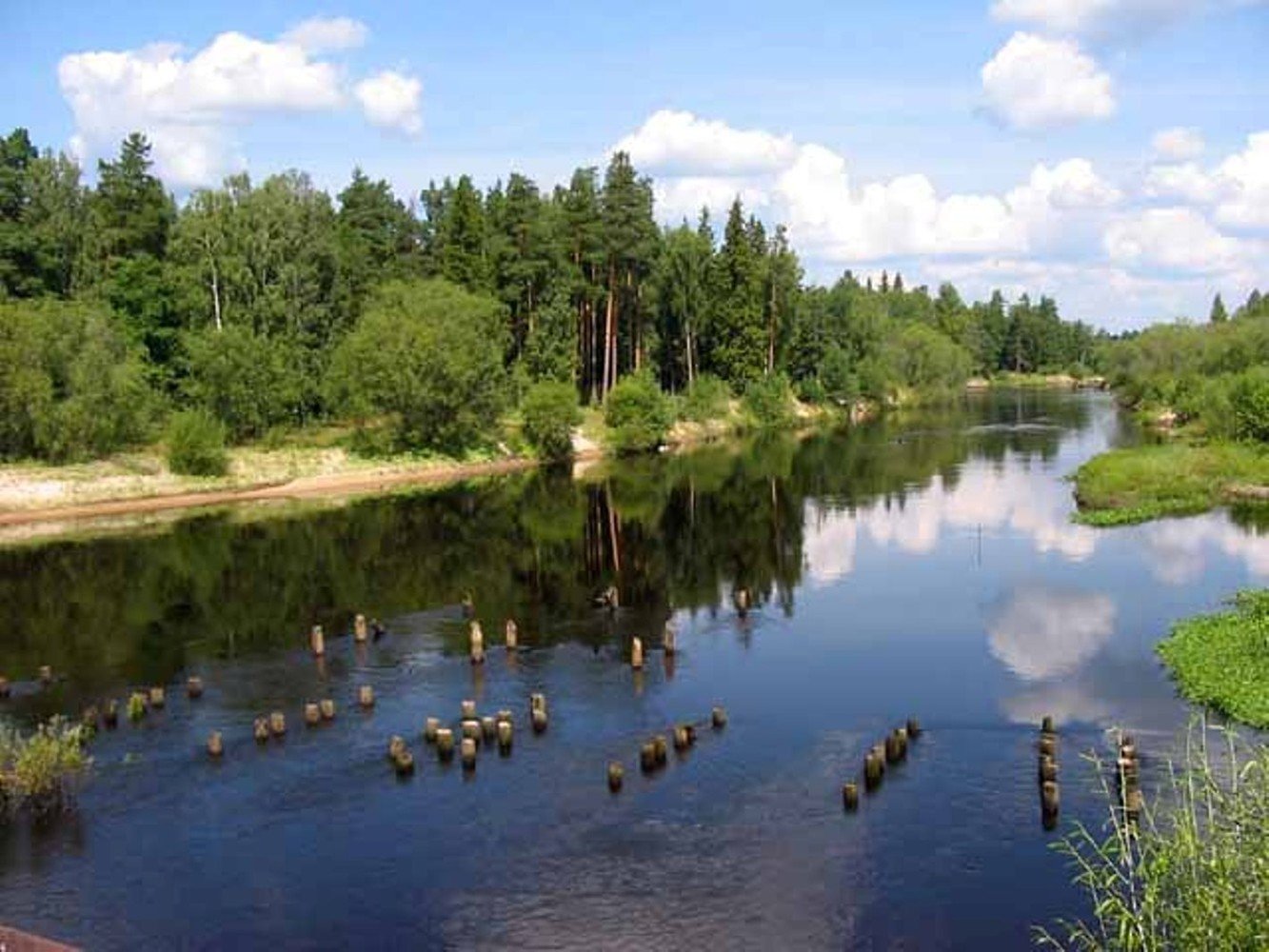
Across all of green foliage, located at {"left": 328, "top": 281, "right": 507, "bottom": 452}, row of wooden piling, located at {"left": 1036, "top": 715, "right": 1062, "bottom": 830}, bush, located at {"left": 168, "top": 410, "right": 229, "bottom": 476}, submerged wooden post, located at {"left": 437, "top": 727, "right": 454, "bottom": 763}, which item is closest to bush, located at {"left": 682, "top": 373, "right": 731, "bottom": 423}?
green foliage, located at {"left": 328, "top": 281, "right": 507, "bottom": 452}

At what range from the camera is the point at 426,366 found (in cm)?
9856

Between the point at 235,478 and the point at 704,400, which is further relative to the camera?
the point at 704,400

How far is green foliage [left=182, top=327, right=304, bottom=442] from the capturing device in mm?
91875

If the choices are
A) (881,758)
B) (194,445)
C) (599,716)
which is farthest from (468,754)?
(194,445)

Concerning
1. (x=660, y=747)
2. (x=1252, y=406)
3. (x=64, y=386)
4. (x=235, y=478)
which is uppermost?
(x=64, y=386)

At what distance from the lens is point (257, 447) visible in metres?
96.2

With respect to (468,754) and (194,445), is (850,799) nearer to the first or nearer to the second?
(468,754)

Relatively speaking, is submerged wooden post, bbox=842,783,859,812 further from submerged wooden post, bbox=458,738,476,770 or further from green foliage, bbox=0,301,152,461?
green foliage, bbox=0,301,152,461

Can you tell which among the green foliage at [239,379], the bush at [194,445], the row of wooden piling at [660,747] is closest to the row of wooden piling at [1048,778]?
the row of wooden piling at [660,747]

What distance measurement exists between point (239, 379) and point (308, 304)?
14020mm

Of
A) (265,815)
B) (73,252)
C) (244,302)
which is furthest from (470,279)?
(265,815)

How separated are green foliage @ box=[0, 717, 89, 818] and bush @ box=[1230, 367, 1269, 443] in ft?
274

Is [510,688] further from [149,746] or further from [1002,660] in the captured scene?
[1002,660]

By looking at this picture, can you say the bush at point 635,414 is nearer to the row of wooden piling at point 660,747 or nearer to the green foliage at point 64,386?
the green foliage at point 64,386
